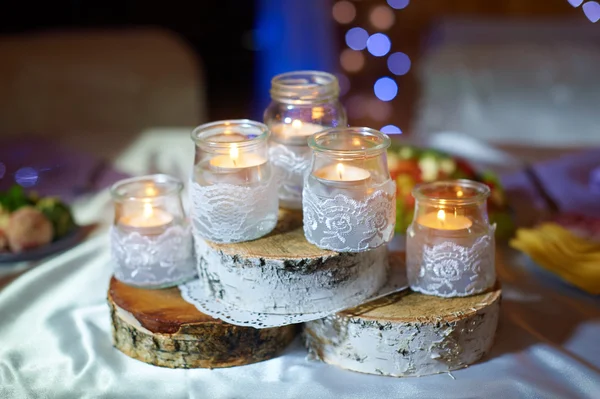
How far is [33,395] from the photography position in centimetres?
105

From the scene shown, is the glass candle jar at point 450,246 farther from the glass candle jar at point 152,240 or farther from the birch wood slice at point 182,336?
the glass candle jar at point 152,240

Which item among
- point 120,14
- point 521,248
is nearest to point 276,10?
point 120,14

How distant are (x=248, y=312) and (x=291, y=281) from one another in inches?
3.5

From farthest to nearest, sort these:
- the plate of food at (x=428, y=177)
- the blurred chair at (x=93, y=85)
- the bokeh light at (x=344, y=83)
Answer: the bokeh light at (x=344, y=83) → the blurred chair at (x=93, y=85) → the plate of food at (x=428, y=177)

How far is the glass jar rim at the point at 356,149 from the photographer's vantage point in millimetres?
1029

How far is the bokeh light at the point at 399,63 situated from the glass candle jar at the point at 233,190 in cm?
324

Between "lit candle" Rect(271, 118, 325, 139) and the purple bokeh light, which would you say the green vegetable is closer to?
"lit candle" Rect(271, 118, 325, 139)

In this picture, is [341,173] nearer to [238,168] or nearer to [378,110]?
[238,168]

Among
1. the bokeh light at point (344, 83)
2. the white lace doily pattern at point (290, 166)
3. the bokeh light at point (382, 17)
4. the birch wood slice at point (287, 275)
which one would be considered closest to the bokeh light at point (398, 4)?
the bokeh light at point (382, 17)

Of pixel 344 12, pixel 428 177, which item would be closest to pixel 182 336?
pixel 428 177

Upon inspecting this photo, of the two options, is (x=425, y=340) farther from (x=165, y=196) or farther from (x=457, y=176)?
(x=457, y=176)

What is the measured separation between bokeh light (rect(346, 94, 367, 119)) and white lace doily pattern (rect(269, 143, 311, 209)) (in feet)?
9.88

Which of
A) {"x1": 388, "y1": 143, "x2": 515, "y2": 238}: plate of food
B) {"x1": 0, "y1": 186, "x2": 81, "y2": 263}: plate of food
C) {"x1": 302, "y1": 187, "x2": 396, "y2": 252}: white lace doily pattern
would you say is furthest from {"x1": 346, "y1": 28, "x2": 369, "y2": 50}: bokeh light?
{"x1": 302, "y1": 187, "x2": 396, "y2": 252}: white lace doily pattern

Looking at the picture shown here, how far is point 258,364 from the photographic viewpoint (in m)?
1.11
